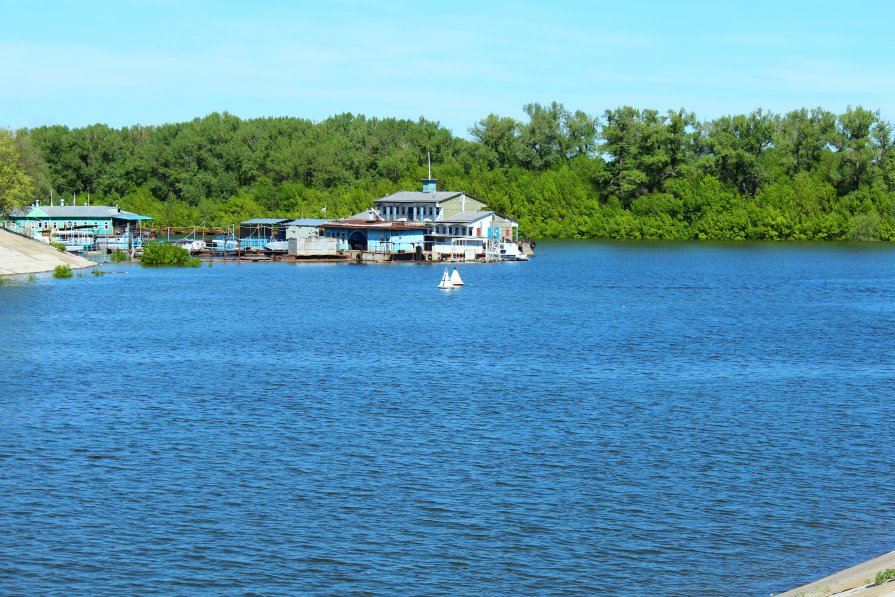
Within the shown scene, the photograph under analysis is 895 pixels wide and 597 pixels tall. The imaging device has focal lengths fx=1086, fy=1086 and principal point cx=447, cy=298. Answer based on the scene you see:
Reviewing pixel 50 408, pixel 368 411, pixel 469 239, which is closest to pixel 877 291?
pixel 469 239

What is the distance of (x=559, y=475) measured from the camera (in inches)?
1170

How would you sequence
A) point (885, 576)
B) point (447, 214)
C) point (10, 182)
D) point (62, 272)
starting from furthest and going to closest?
1. point (447, 214)
2. point (10, 182)
3. point (62, 272)
4. point (885, 576)

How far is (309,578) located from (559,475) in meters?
9.64

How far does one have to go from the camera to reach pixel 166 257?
393ft

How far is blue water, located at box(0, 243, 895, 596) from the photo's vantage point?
23.0m

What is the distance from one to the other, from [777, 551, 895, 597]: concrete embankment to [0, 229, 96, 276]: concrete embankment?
88176mm

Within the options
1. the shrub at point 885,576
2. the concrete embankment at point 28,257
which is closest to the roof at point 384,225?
the concrete embankment at point 28,257

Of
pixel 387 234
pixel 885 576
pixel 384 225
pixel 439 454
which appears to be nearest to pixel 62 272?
pixel 384 225

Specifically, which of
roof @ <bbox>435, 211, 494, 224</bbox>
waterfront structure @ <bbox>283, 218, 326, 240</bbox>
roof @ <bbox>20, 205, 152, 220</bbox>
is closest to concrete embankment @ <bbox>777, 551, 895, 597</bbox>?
roof @ <bbox>435, 211, 494, 224</bbox>

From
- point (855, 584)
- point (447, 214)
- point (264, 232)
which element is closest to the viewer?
point (855, 584)

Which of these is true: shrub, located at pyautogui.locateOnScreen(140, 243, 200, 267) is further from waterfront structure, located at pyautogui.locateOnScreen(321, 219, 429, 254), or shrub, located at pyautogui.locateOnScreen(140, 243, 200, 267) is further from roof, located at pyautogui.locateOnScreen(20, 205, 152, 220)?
roof, located at pyautogui.locateOnScreen(20, 205, 152, 220)

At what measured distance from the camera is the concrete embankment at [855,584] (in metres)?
17.7

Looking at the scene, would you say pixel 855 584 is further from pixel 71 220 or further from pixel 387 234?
pixel 71 220

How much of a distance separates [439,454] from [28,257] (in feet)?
270
